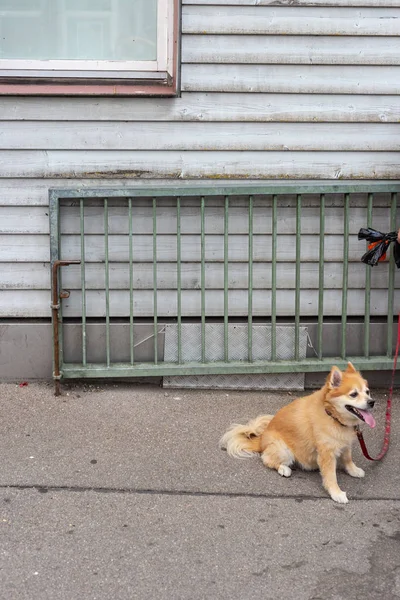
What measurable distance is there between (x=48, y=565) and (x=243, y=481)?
1247 millimetres

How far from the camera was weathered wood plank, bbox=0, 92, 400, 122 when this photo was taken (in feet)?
16.6

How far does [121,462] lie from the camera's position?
4188mm

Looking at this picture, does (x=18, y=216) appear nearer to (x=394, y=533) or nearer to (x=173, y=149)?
(x=173, y=149)

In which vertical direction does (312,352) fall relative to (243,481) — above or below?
above

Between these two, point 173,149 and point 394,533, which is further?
point 173,149

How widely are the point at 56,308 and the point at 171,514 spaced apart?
6.30 ft

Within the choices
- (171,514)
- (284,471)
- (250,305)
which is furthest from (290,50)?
(171,514)

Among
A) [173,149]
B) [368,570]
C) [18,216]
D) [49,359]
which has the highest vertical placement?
[173,149]

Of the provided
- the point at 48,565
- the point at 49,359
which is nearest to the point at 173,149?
the point at 49,359

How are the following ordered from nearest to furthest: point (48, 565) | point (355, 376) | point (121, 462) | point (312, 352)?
point (48, 565)
point (355, 376)
point (121, 462)
point (312, 352)

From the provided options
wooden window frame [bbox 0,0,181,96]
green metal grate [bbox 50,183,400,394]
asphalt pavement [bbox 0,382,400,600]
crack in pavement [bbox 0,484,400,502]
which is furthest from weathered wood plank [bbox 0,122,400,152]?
crack in pavement [bbox 0,484,400,502]

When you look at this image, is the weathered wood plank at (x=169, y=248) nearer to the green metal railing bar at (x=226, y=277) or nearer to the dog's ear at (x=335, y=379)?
the green metal railing bar at (x=226, y=277)

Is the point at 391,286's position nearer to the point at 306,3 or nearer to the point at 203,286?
the point at 203,286

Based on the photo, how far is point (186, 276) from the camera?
529 cm
